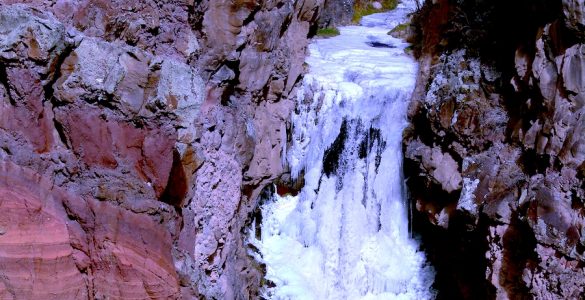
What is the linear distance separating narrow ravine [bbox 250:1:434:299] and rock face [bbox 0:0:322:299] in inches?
81.7

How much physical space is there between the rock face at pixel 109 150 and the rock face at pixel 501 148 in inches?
100

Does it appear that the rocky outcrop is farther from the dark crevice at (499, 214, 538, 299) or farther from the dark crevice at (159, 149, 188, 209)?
the dark crevice at (159, 149, 188, 209)

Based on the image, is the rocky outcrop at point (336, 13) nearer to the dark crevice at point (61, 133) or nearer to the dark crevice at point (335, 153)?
the dark crevice at point (335, 153)

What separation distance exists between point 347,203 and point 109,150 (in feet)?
11.6

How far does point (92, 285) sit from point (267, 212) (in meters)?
3.16

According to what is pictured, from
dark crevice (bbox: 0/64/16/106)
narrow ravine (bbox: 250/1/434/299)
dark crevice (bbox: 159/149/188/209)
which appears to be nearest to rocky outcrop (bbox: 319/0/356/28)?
narrow ravine (bbox: 250/1/434/299)

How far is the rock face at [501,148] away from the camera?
370 cm

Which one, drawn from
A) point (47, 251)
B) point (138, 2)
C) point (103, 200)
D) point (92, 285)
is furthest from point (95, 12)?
point (92, 285)

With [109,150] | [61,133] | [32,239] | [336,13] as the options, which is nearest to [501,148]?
[109,150]

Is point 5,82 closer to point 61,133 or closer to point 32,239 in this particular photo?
point 61,133

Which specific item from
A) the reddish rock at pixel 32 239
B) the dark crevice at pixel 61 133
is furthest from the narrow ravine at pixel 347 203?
the dark crevice at pixel 61 133

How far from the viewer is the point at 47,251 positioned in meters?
2.50

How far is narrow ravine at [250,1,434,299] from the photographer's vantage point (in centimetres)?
558

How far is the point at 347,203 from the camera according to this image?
5.75m
